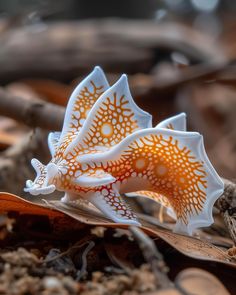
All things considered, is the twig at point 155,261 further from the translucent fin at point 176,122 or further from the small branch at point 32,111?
the small branch at point 32,111

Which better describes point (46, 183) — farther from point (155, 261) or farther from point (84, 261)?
point (155, 261)

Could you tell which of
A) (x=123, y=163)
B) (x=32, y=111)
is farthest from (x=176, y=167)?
(x=32, y=111)

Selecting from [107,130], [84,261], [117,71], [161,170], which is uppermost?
[117,71]

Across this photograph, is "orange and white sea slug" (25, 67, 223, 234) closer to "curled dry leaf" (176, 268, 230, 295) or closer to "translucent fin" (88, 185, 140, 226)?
"translucent fin" (88, 185, 140, 226)

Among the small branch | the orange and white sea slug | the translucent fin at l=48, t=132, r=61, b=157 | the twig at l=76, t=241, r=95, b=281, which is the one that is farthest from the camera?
the small branch

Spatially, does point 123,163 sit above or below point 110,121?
below

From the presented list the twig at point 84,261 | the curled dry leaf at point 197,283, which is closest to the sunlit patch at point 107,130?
the twig at point 84,261

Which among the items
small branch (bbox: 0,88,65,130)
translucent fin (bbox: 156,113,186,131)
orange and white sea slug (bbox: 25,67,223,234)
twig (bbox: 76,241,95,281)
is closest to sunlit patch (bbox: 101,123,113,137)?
orange and white sea slug (bbox: 25,67,223,234)
